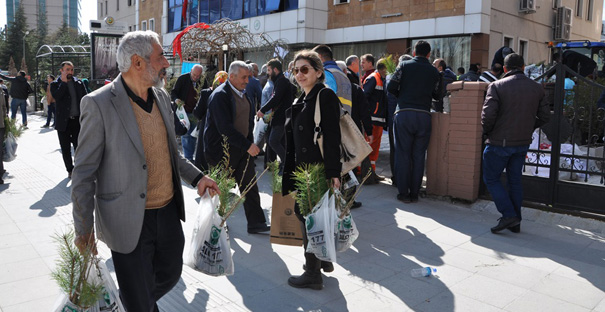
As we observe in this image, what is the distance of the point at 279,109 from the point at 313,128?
144 inches

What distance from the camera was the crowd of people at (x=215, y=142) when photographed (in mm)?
2826

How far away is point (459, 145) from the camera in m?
7.07

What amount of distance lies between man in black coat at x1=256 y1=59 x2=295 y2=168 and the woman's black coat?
2.99m

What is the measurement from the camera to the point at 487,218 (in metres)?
6.50

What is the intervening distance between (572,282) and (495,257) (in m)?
0.77

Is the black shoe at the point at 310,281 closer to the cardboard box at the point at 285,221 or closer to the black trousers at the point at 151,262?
the cardboard box at the point at 285,221

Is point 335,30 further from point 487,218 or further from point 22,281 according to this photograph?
point 22,281

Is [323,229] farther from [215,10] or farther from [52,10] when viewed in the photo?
[52,10]

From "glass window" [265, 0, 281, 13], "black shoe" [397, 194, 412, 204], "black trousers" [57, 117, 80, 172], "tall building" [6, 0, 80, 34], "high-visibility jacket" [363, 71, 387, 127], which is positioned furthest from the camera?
"tall building" [6, 0, 80, 34]

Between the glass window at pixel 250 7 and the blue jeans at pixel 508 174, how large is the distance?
21.9m

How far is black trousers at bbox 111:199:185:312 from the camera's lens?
9.58 feet

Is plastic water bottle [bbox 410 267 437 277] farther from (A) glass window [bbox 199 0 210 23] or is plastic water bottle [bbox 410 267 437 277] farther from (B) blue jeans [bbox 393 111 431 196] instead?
(A) glass window [bbox 199 0 210 23]

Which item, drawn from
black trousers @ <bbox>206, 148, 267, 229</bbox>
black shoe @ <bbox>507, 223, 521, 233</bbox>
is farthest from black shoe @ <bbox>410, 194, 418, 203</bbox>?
black trousers @ <bbox>206, 148, 267, 229</bbox>

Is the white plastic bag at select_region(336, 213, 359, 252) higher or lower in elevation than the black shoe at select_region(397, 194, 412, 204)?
higher
